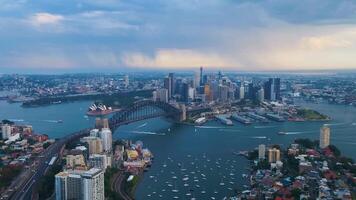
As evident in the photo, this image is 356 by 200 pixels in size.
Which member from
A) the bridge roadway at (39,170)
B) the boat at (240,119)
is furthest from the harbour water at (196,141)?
the bridge roadway at (39,170)

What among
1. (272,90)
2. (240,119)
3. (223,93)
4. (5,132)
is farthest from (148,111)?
(272,90)

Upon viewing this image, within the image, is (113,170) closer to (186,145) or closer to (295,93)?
(186,145)

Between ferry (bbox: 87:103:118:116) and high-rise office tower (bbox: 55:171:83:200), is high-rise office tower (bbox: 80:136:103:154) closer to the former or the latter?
high-rise office tower (bbox: 55:171:83:200)

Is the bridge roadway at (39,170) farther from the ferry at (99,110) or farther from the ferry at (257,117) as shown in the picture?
the ferry at (257,117)

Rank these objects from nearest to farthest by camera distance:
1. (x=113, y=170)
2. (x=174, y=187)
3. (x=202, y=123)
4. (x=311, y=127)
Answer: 1. (x=174, y=187)
2. (x=113, y=170)
3. (x=311, y=127)
4. (x=202, y=123)

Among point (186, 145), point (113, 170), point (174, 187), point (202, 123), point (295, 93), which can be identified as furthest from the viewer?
point (295, 93)

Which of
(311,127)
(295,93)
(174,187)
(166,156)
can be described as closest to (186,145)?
(166,156)
